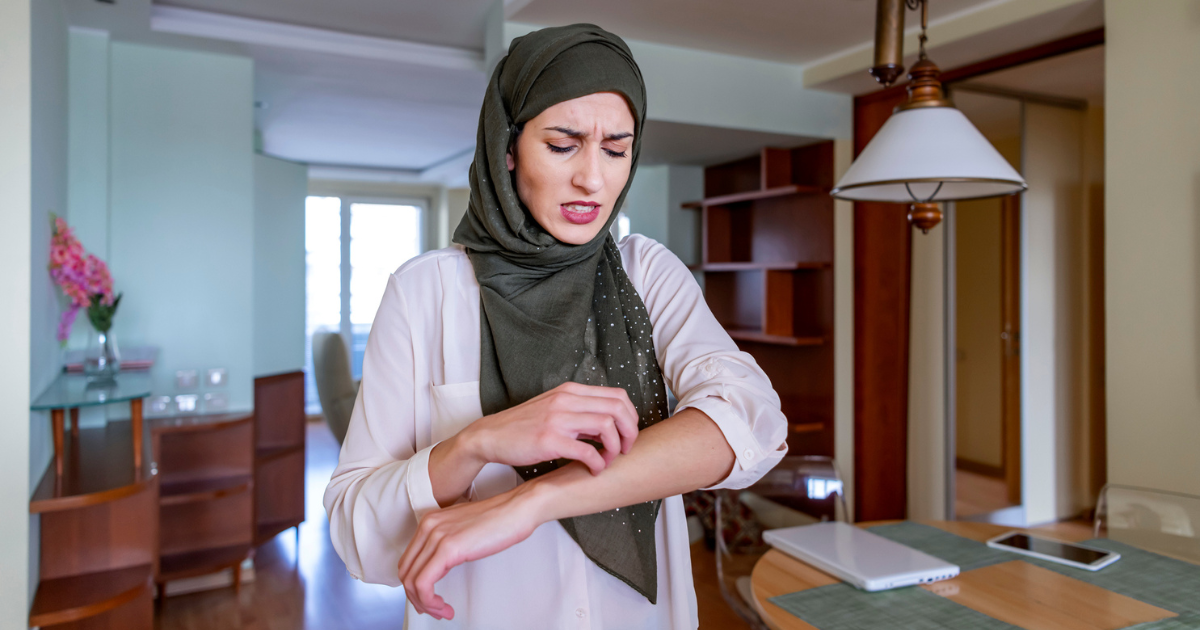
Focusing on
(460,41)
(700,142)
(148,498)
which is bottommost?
(148,498)

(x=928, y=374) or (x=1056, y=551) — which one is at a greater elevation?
(x=928, y=374)

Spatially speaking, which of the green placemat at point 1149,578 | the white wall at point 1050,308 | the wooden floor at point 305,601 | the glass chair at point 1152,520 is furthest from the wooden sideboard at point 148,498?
the white wall at point 1050,308

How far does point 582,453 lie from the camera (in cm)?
60

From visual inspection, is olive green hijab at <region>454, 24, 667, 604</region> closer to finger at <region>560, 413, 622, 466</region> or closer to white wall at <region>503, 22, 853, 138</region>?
finger at <region>560, 413, 622, 466</region>

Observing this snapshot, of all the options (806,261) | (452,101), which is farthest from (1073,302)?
(452,101)

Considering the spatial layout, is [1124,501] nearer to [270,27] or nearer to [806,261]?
[806,261]

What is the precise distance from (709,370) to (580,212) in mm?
193

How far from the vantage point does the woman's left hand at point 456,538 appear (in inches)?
22.8

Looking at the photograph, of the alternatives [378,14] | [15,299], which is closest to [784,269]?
[378,14]

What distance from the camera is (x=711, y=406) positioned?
671 mm

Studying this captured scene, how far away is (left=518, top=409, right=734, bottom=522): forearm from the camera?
0.63m

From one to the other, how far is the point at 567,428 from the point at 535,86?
12.6 inches

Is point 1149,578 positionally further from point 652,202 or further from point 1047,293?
point 652,202

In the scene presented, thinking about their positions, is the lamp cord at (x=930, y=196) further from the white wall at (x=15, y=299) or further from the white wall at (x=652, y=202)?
the white wall at (x=652, y=202)
